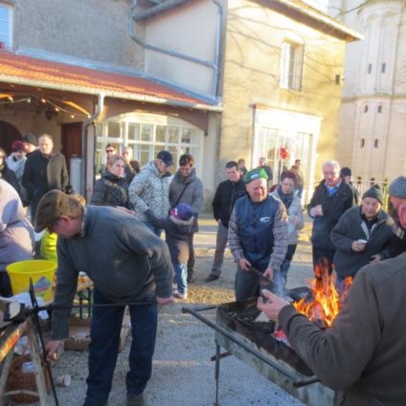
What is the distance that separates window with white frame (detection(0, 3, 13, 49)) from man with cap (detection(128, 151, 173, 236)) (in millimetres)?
8767

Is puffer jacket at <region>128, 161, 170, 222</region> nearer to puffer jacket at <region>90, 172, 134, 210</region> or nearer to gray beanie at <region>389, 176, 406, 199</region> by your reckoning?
puffer jacket at <region>90, 172, 134, 210</region>

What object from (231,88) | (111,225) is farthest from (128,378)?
(231,88)

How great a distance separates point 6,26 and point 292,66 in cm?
905

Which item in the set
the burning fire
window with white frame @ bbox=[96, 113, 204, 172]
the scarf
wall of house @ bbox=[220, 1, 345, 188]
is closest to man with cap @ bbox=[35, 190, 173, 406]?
the burning fire

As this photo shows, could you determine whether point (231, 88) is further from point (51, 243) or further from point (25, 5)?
point (51, 243)

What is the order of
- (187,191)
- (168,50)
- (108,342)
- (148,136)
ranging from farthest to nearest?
1. (168,50)
2. (148,136)
3. (187,191)
4. (108,342)

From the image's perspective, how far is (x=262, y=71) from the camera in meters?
12.6

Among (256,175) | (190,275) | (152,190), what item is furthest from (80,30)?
(256,175)

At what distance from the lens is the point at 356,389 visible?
4.43ft

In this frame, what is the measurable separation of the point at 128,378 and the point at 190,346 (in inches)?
44.9

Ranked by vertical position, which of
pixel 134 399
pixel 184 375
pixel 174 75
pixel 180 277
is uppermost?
pixel 174 75

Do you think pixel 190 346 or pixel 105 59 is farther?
pixel 105 59

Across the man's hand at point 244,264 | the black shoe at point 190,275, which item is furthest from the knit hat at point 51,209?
the black shoe at point 190,275

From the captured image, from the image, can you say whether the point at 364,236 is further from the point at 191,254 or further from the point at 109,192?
the point at 109,192
